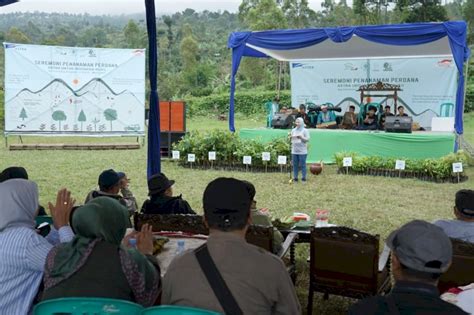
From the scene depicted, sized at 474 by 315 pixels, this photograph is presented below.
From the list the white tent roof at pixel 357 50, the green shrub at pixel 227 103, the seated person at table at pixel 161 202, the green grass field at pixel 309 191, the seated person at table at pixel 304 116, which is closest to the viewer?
the seated person at table at pixel 161 202

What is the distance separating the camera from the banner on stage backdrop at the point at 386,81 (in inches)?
525

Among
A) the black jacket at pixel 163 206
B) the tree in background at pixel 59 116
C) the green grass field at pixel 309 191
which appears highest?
the tree in background at pixel 59 116

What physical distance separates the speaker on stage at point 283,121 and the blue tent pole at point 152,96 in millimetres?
6443

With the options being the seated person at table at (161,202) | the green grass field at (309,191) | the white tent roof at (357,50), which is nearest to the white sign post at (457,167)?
the green grass field at (309,191)

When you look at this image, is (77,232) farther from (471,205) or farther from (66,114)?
(66,114)

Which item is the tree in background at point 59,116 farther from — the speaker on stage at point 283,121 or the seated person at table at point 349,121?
the seated person at table at point 349,121

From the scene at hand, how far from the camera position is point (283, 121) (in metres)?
11.7

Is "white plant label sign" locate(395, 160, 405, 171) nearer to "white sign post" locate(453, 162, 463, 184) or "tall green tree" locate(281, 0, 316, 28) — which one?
"white sign post" locate(453, 162, 463, 184)

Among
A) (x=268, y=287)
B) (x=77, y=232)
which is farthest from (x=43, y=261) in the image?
(x=268, y=287)

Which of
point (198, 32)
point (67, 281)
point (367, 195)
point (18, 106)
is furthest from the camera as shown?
point (198, 32)

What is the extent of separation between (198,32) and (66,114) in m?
46.4

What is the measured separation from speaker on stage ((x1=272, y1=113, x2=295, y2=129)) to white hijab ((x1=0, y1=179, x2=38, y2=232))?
9.55 meters

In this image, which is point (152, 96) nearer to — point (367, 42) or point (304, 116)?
point (367, 42)

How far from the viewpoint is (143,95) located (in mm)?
14047
